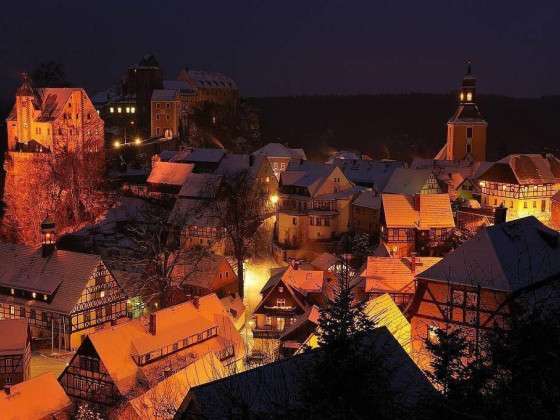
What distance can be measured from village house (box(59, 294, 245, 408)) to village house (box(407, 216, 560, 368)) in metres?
7.47

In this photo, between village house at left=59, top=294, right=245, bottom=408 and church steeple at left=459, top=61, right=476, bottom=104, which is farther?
church steeple at left=459, top=61, right=476, bottom=104

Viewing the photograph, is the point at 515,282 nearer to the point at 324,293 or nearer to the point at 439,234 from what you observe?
the point at 324,293

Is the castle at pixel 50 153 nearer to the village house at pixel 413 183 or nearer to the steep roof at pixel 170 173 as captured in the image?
the steep roof at pixel 170 173

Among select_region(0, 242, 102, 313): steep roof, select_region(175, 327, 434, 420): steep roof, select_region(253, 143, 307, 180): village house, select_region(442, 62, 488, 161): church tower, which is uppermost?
select_region(442, 62, 488, 161): church tower

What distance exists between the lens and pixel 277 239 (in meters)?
49.2

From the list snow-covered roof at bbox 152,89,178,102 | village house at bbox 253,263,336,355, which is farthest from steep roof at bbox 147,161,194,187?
village house at bbox 253,263,336,355

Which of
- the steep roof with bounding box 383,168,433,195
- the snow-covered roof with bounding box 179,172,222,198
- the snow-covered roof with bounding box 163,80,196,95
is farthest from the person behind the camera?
the snow-covered roof with bounding box 163,80,196,95

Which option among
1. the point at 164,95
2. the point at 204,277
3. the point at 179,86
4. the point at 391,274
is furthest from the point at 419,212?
the point at 179,86

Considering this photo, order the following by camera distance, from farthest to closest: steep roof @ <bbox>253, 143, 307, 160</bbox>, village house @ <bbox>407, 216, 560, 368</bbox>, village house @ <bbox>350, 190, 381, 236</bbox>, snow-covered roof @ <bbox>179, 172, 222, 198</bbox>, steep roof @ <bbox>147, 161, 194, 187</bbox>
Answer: steep roof @ <bbox>253, 143, 307, 160</bbox> → steep roof @ <bbox>147, 161, 194, 187</bbox> → snow-covered roof @ <bbox>179, 172, 222, 198</bbox> → village house @ <bbox>350, 190, 381, 236</bbox> → village house @ <bbox>407, 216, 560, 368</bbox>

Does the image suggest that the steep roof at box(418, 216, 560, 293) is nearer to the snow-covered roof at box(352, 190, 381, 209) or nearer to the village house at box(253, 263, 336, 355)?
the village house at box(253, 263, 336, 355)

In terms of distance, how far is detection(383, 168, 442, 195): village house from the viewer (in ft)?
158

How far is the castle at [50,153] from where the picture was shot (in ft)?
180

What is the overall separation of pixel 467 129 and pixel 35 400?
161 ft

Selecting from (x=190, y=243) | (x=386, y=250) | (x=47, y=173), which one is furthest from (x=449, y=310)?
(x=47, y=173)
